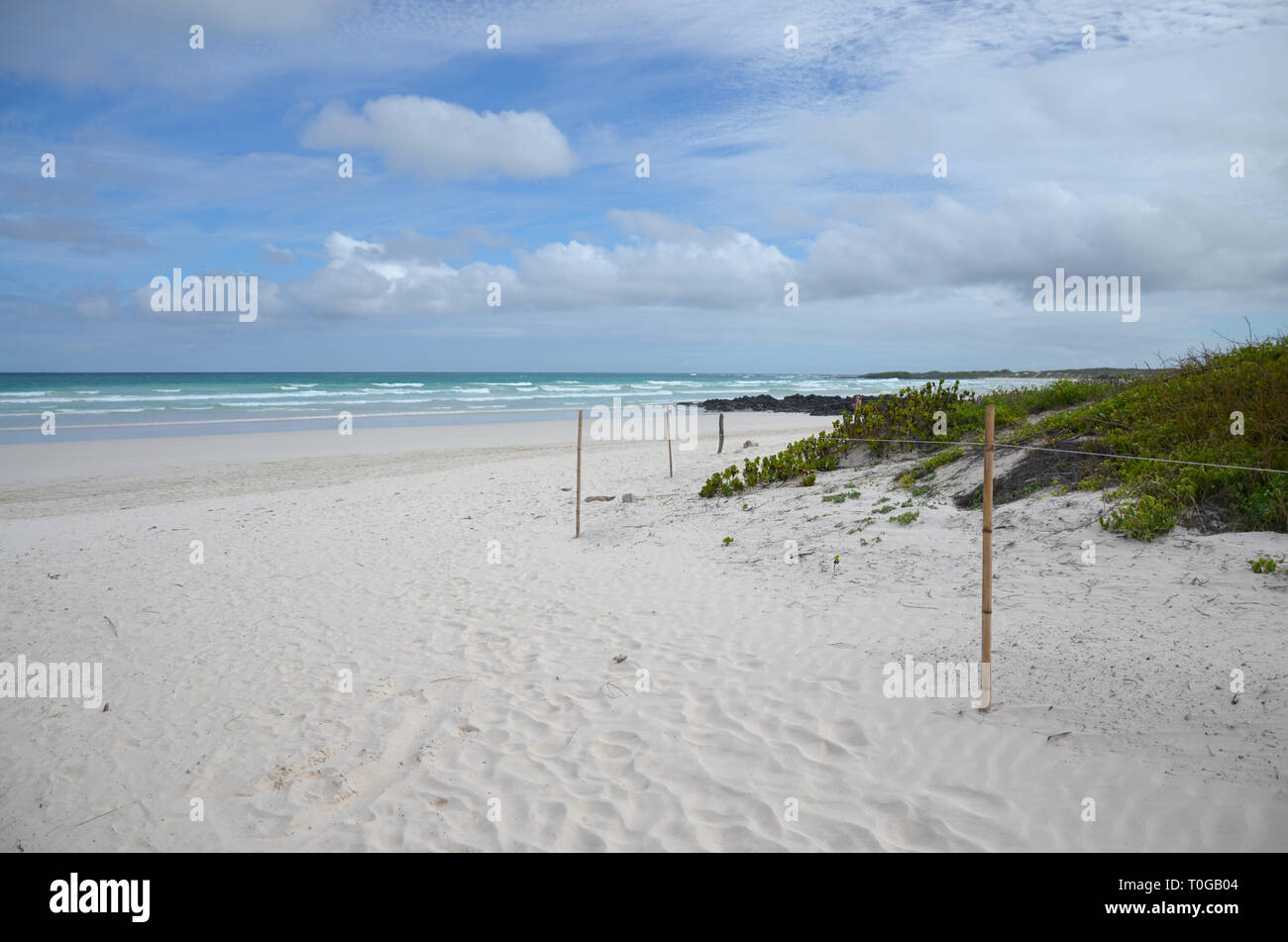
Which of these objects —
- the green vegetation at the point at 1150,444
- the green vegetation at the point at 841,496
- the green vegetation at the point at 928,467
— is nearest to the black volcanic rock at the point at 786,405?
the green vegetation at the point at 1150,444

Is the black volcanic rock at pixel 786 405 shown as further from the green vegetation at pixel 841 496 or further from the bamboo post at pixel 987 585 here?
the bamboo post at pixel 987 585

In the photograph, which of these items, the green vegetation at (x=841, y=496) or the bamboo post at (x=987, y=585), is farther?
the green vegetation at (x=841, y=496)

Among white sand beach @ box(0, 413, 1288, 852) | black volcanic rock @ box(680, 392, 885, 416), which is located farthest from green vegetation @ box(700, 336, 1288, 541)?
black volcanic rock @ box(680, 392, 885, 416)

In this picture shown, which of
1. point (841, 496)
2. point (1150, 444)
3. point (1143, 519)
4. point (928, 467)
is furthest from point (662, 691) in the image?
point (928, 467)

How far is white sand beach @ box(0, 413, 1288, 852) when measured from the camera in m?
3.93

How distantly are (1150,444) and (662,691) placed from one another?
6504 millimetres

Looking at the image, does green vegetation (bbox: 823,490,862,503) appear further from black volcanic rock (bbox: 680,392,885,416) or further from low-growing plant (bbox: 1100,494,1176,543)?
black volcanic rock (bbox: 680,392,885,416)

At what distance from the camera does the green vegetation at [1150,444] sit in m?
7.02

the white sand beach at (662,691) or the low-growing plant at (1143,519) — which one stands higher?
the low-growing plant at (1143,519)

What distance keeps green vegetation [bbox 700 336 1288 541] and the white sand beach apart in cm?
40

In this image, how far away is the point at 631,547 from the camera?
1012 cm

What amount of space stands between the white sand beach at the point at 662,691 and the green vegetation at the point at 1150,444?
40 cm
